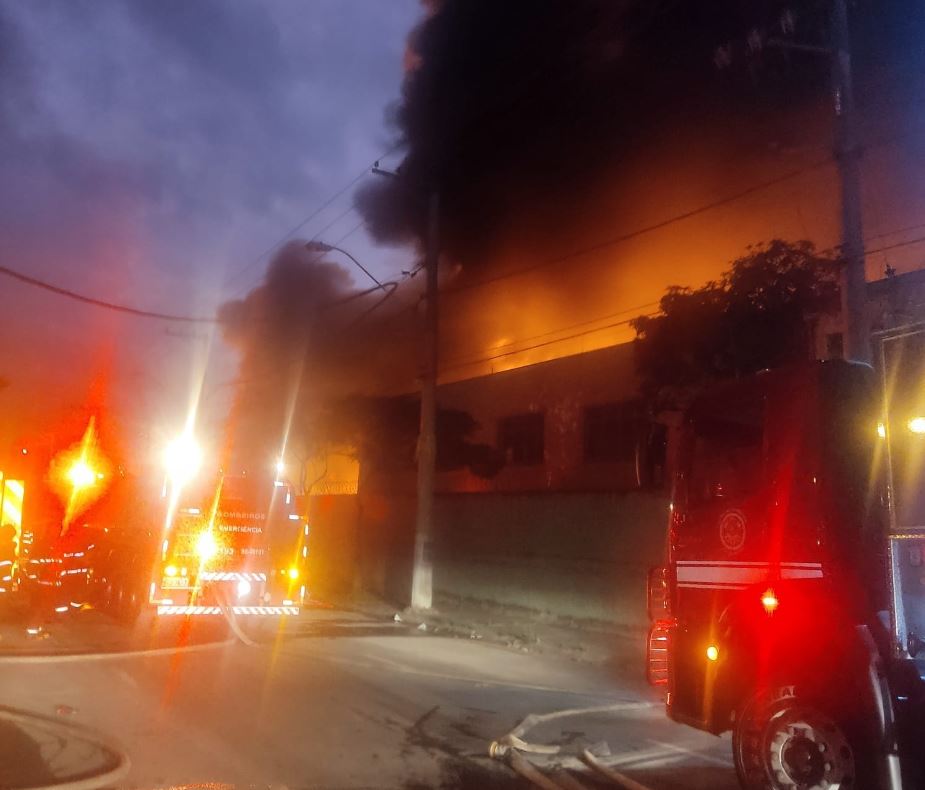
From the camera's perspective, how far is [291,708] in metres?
8.15

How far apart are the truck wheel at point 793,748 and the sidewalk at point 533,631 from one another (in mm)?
5420

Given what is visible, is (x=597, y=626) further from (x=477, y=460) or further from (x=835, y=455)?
(x=477, y=460)

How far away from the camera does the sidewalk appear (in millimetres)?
13086

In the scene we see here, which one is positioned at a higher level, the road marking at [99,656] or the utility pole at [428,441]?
the utility pole at [428,441]

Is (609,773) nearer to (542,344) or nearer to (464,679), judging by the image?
(464,679)

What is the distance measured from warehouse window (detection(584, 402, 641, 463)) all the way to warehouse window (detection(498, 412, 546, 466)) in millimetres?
2000

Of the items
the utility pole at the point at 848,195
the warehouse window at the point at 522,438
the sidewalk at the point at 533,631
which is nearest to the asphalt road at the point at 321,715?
the sidewalk at the point at 533,631

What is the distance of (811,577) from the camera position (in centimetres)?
568

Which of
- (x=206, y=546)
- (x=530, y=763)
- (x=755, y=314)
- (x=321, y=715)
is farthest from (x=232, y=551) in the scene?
(x=755, y=314)

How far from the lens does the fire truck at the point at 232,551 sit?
12.8m

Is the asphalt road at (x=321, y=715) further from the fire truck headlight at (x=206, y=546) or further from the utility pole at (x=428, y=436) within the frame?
the utility pole at (x=428, y=436)

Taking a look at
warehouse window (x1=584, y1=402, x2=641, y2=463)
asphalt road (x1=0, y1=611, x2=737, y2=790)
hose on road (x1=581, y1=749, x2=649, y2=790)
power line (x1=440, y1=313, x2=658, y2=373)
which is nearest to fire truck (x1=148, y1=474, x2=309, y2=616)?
asphalt road (x1=0, y1=611, x2=737, y2=790)

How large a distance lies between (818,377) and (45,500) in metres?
13.0

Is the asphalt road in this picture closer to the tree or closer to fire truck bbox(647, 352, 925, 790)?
fire truck bbox(647, 352, 925, 790)
